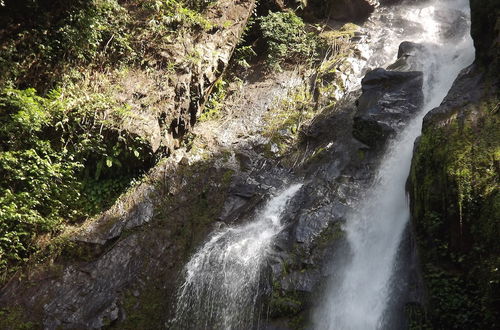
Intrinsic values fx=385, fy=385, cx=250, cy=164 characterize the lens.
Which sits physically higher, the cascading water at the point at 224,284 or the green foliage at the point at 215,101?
the green foliage at the point at 215,101

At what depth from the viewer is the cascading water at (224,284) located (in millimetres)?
8070

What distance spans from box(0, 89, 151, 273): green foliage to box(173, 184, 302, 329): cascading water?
121 inches

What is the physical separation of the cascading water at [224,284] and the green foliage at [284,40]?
7889mm

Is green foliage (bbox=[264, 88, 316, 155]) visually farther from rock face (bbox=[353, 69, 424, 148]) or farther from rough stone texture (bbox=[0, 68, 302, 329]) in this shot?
rock face (bbox=[353, 69, 424, 148])

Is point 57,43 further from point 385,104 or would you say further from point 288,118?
point 385,104

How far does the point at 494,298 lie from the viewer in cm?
496

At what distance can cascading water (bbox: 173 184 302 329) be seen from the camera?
8070 mm

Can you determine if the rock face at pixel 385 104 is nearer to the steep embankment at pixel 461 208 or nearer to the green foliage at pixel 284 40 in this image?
the steep embankment at pixel 461 208

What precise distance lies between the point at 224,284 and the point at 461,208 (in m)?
4.93

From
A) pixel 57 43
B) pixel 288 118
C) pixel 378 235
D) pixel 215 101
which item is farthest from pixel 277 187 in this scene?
pixel 57 43

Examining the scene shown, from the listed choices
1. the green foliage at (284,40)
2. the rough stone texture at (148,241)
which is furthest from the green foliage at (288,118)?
the green foliage at (284,40)

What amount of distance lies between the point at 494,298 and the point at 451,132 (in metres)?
2.89

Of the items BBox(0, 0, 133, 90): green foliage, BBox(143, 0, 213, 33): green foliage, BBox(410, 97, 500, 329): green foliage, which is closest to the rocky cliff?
BBox(410, 97, 500, 329): green foliage

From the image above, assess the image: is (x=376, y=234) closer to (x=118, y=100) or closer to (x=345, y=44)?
(x=118, y=100)
